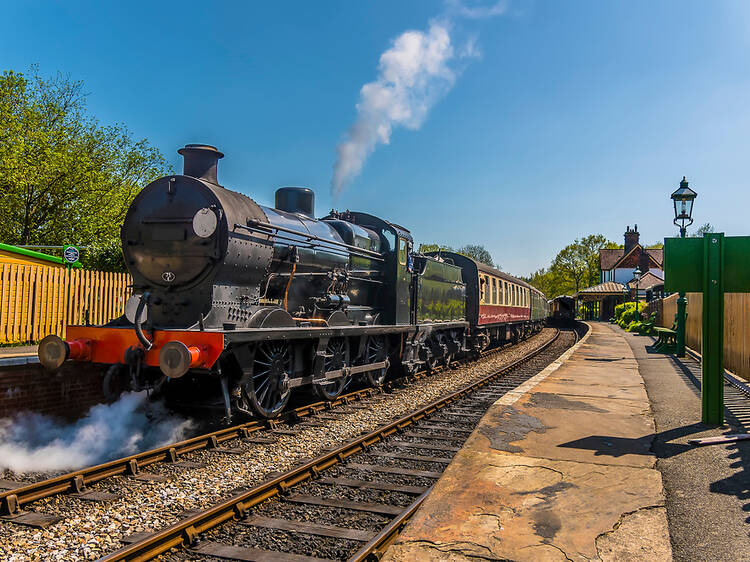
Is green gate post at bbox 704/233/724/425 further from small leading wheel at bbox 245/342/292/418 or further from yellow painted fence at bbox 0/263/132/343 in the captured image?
yellow painted fence at bbox 0/263/132/343

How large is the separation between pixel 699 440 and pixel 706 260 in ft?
7.14

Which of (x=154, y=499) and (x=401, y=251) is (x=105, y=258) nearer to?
(x=401, y=251)

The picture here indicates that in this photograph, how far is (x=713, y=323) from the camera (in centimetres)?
680

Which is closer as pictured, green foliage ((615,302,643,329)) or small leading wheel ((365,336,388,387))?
small leading wheel ((365,336,388,387))

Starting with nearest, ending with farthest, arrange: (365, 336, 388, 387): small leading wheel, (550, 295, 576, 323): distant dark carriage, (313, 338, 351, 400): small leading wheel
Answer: (313, 338, 351, 400): small leading wheel
(365, 336, 388, 387): small leading wheel
(550, 295, 576, 323): distant dark carriage

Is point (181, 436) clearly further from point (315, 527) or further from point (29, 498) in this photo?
point (315, 527)

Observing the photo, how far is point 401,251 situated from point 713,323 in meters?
5.70

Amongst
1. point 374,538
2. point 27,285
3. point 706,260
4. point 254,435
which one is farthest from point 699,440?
point 27,285

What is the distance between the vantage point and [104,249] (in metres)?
20.0

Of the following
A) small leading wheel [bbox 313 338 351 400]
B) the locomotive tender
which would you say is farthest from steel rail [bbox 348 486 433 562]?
small leading wheel [bbox 313 338 351 400]

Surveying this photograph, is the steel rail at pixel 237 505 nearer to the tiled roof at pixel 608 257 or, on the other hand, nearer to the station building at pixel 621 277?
the station building at pixel 621 277

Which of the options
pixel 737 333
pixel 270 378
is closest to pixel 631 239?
pixel 737 333

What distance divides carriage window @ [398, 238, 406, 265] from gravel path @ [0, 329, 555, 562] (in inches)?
156

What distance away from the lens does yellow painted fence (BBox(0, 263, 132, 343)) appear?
41.1 feet
